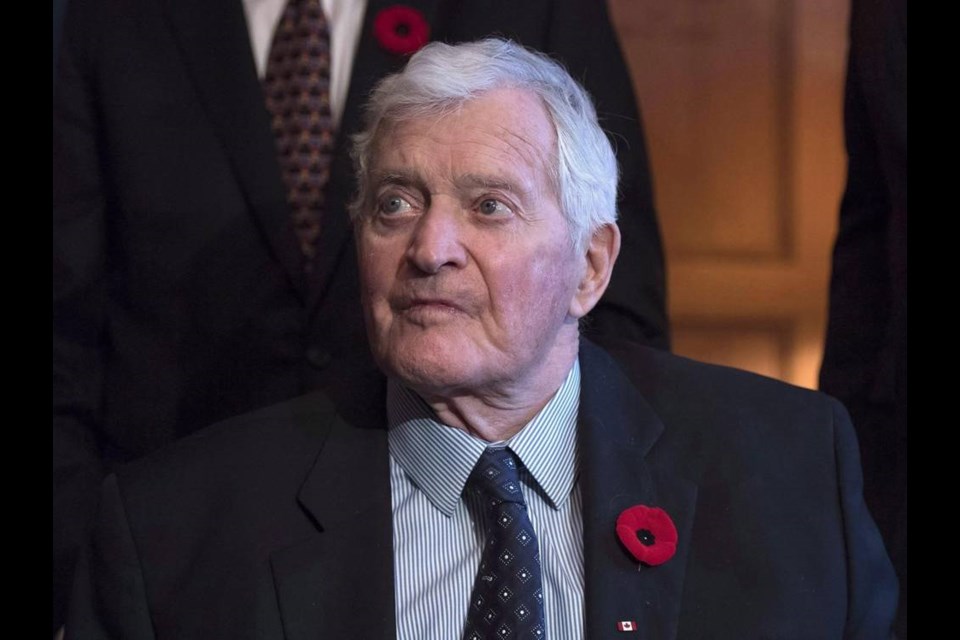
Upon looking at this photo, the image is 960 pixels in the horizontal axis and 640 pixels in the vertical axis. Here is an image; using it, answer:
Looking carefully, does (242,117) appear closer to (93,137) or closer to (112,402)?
(93,137)

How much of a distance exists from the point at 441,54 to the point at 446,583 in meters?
0.76

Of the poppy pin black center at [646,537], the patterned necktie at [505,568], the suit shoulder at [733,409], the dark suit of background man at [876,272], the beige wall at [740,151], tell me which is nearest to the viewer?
the patterned necktie at [505,568]

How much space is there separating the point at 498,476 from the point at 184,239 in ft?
2.38

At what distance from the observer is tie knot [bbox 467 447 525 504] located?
183 centimetres

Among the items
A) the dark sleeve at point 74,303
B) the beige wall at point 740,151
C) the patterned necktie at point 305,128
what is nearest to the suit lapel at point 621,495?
the patterned necktie at point 305,128

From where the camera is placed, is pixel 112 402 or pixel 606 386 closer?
pixel 606 386

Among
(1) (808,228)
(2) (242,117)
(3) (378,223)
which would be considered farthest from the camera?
(1) (808,228)

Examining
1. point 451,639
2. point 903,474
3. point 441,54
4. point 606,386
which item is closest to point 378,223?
point 441,54

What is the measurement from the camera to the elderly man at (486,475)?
1771 mm

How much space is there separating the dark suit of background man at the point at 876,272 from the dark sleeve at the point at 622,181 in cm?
40

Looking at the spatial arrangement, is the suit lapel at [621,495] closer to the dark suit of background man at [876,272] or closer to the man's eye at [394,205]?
the man's eye at [394,205]

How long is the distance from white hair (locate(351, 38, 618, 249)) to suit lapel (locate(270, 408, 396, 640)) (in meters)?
0.39

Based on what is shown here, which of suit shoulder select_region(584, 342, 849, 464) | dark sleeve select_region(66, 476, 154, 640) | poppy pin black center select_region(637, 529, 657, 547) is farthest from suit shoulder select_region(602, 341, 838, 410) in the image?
dark sleeve select_region(66, 476, 154, 640)

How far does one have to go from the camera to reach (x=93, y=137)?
7.32 ft
